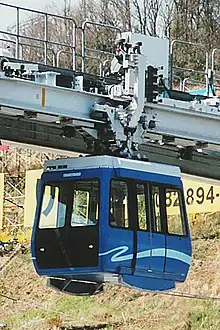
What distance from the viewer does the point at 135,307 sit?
29.5m

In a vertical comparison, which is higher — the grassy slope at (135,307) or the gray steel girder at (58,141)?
the gray steel girder at (58,141)

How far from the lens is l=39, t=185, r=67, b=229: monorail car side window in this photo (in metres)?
17.2

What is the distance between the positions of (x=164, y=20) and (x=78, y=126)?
116 ft

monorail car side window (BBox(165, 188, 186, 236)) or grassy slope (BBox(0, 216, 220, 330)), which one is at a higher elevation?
monorail car side window (BBox(165, 188, 186, 236))

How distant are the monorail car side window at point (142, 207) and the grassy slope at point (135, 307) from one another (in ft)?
33.0

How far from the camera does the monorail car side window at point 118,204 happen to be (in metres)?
16.5

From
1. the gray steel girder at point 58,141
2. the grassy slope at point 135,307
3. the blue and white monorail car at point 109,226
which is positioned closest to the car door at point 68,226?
the blue and white monorail car at point 109,226

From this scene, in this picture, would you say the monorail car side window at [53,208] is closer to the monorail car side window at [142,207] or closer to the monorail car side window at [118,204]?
the monorail car side window at [118,204]

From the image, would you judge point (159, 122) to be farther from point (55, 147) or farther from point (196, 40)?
point (196, 40)

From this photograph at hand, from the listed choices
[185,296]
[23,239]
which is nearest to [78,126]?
[185,296]

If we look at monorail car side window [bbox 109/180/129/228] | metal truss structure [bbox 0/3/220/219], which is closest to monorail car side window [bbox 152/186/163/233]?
monorail car side window [bbox 109/180/129/228]

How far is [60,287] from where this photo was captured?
1773 centimetres

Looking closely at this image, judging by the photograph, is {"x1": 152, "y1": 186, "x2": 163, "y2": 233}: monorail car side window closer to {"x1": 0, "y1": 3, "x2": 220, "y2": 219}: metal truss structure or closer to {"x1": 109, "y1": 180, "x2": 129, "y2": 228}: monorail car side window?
{"x1": 109, "y1": 180, "x2": 129, "y2": 228}: monorail car side window

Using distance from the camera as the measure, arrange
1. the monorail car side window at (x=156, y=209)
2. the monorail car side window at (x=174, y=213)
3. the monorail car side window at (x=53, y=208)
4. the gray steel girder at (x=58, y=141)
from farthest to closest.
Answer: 1. the gray steel girder at (x=58, y=141)
2. the monorail car side window at (x=174, y=213)
3. the monorail car side window at (x=53, y=208)
4. the monorail car side window at (x=156, y=209)
